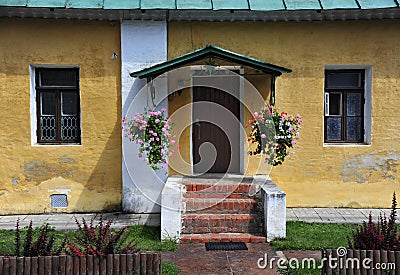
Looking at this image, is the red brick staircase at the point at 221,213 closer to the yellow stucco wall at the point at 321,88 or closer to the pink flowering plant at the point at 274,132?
the pink flowering plant at the point at 274,132

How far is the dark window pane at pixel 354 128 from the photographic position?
8283 mm

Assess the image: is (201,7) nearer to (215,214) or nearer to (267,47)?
(267,47)

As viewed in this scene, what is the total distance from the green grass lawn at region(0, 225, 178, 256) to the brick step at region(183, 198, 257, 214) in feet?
2.30

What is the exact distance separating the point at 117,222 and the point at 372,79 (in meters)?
5.56

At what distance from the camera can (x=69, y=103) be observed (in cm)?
806

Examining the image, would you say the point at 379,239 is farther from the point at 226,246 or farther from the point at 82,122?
the point at 82,122

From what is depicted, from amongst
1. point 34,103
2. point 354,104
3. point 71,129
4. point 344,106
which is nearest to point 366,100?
point 354,104

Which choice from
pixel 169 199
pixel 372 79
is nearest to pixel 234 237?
pixel 169 199

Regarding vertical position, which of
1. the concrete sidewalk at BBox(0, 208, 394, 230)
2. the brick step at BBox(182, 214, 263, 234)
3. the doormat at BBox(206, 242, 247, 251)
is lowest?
the doormat at BBox(206, 242, 247, 251)

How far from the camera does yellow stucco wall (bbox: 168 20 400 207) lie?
311 inches

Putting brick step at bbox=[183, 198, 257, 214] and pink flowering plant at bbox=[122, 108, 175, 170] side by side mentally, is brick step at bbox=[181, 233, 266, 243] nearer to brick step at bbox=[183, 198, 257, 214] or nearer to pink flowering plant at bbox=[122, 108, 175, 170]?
brick step at bbox=[183, 198, 257, 214]

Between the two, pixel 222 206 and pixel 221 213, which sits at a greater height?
pixel 222 206

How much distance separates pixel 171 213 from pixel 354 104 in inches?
177

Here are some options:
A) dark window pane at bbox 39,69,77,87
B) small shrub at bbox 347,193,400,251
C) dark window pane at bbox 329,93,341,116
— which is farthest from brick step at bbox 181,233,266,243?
dark window pane at bbox 39,69,77,87
